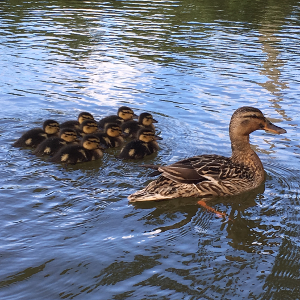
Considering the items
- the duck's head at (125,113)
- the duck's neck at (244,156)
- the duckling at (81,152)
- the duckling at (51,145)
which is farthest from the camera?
the duck's head at (125,113)

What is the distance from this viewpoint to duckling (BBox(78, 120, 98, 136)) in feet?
20.1

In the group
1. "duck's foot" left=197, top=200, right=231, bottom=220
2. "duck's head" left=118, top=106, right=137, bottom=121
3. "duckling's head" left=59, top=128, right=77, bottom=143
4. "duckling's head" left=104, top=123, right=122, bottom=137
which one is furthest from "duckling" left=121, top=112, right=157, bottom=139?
"duck's foot" left=197, top=200, right=231, bottom=220

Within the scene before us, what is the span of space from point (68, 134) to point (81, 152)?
0.64m

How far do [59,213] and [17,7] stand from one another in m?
13.8

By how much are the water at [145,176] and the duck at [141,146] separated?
12 cm

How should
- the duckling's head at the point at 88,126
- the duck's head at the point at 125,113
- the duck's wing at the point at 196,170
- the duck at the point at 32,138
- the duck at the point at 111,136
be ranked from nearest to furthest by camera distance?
the duck's wing at the point at 196,170 < the duck at the point at 32,138 < the duck at the point at 111,136 < the duckling's head at the point at 88,126 < the duck's head at the point at 125,113

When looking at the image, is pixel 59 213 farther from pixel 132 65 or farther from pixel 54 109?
pixel 132 65

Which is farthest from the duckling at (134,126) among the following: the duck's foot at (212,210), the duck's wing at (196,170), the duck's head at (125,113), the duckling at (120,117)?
the duck's foot at (212,210)

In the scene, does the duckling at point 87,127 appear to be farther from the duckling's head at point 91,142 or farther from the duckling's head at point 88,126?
the duckling's head at point 91,142

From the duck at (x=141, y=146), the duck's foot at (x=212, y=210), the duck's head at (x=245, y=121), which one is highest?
the duck's head at (x=245, y=121)

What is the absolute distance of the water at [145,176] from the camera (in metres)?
3.14

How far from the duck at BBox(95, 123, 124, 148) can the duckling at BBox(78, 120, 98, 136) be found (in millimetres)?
172

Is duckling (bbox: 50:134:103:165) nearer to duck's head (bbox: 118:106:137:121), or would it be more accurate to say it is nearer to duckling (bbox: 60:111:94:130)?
duckling (bbox: 60:111:94:130)

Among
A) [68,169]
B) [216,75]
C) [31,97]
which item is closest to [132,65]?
[216,75]
